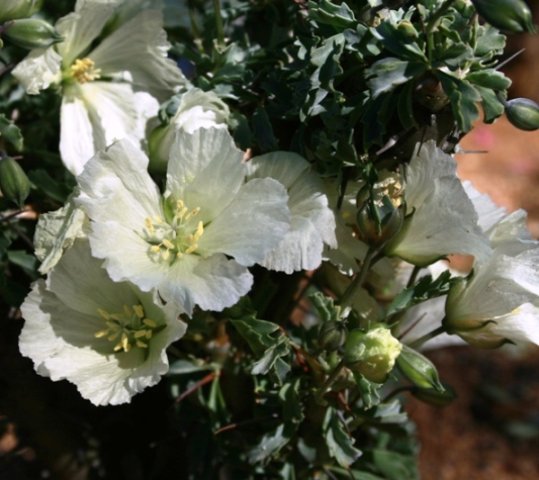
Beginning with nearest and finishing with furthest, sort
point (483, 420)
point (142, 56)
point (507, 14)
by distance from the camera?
point (507, 14) → point (142, 56) → point (483, 420)

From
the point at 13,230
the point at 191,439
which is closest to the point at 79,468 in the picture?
the point at 191,439

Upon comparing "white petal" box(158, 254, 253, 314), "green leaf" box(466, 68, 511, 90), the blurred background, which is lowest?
the blurred background

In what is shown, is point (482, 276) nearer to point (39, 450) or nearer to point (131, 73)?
point (131, 73)

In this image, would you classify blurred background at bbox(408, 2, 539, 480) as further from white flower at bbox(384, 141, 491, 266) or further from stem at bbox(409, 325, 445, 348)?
white flower at bbox(384, 141, 491, 266)

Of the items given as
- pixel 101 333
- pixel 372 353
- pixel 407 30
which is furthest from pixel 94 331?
pixel 407 30

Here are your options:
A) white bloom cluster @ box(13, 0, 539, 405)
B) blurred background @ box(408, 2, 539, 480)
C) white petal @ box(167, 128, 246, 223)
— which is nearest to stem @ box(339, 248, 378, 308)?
white bloom cluster @ box(13, 0, 539, 405)

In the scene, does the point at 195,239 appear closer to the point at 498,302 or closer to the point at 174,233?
the point at 174,233
